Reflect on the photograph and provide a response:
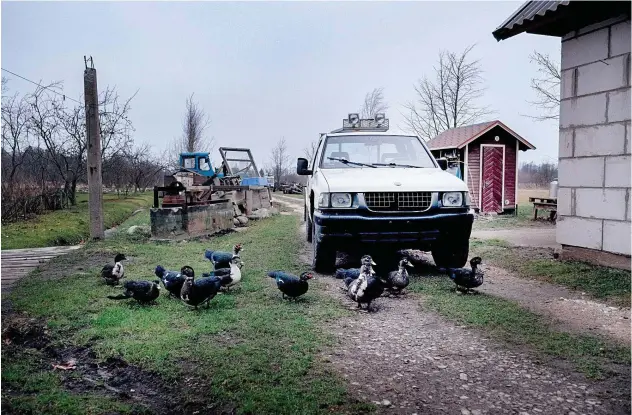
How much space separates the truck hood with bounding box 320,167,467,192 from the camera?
597 centimetres

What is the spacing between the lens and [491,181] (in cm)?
1905

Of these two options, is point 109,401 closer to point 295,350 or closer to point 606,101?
point 295,350

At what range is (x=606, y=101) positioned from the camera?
6.39m

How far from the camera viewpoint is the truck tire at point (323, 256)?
625 cm

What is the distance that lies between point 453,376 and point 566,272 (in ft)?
13.3

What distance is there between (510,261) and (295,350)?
206 inches

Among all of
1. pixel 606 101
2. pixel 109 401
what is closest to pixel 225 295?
pixel 109 401

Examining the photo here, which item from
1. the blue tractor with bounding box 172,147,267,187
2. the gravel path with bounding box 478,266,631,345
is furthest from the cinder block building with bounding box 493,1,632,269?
the blue tractor with bounding box 172,147,267,187

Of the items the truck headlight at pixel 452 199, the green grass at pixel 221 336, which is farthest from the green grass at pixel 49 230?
the truck headlight at pixel 452 199

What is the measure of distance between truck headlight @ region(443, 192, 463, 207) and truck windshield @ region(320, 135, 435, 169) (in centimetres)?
114

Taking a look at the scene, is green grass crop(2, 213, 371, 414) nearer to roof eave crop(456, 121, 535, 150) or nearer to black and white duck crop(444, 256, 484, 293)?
black and white duck crop(444, 256, 484, 293)

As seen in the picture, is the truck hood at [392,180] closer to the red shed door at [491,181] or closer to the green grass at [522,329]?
the green grass at [522,329]

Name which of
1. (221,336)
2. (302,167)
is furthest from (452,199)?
(221,336)

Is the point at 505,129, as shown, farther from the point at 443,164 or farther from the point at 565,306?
the point at 565,306
